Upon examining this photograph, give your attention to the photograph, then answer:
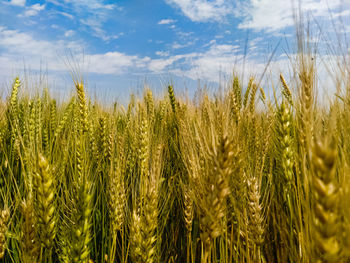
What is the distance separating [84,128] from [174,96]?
1.88m

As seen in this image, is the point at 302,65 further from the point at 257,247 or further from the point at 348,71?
the point at 257,247

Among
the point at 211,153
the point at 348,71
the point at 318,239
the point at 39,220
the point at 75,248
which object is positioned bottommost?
the point at 75,248

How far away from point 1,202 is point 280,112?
2414mm

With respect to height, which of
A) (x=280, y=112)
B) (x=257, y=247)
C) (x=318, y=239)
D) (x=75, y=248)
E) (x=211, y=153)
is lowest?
(x=257, y=247)

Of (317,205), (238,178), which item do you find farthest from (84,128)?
Answer: (317,205)

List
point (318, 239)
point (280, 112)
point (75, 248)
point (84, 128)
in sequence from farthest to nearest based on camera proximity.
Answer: point (84, 128) → point (280, 112) → point (75, 248) → point (318, 239)

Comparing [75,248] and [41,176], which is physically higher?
[41,176]

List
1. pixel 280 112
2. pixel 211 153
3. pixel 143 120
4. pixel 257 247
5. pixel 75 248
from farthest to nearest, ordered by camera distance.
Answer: pixel 143 120
pixel 280 112
pixel 257 247
pixel 75 248
pixel 211 153

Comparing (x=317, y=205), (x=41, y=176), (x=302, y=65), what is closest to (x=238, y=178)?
(x=302, y=65)

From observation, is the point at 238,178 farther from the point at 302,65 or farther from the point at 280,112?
the point at 302,65

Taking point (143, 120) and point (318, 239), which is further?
point (143, 120)

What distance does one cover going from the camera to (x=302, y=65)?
5.24 feet

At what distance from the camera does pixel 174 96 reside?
378cm

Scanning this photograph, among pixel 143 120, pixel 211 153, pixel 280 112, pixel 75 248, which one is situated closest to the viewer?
pixel 211 153
